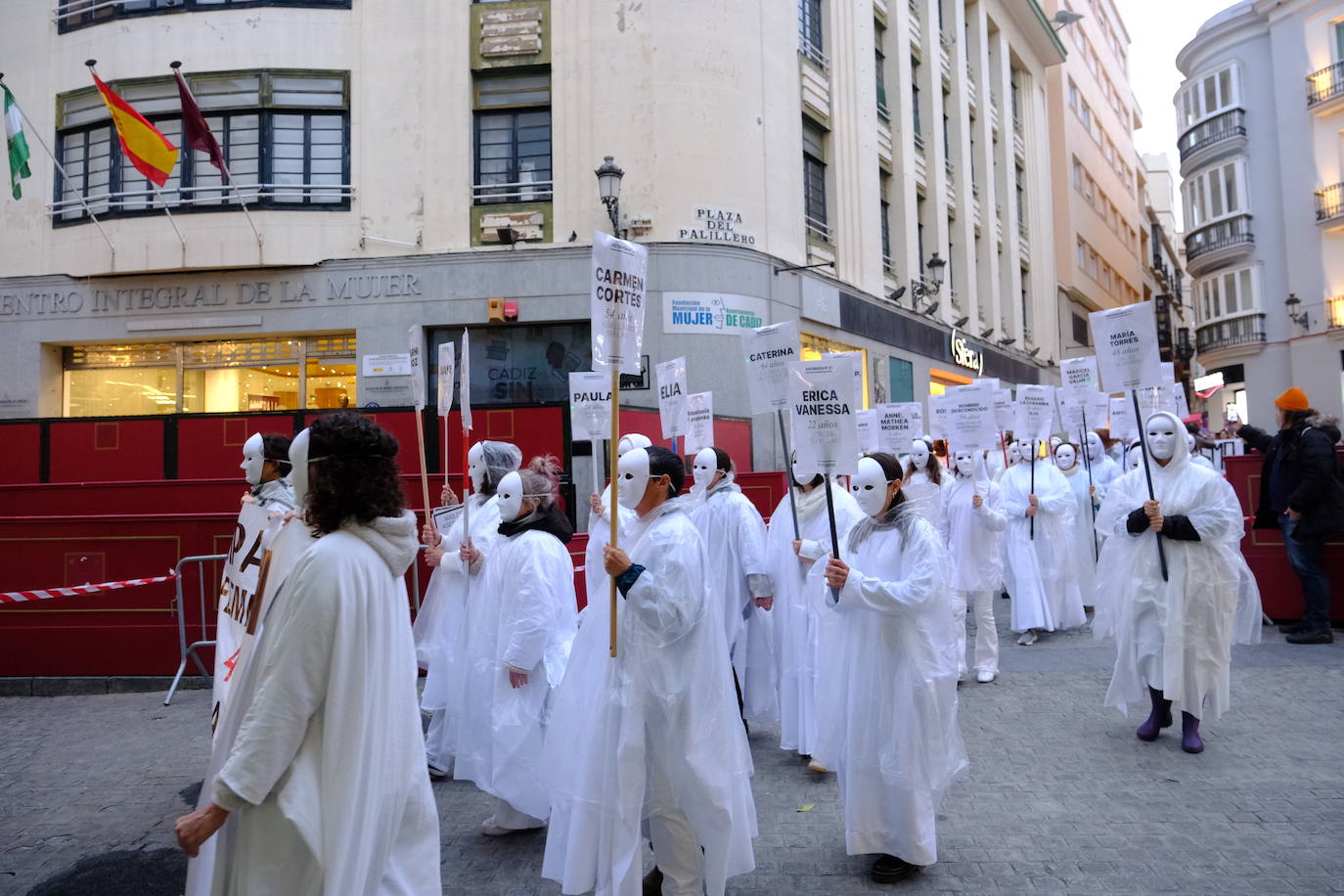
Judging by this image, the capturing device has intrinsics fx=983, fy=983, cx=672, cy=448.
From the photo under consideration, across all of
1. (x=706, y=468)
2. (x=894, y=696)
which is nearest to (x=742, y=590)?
(x=706, y=468)

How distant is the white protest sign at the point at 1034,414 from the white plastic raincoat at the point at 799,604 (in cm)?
472

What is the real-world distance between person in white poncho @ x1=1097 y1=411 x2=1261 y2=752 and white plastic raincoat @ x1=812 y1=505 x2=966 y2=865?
8.02 ft

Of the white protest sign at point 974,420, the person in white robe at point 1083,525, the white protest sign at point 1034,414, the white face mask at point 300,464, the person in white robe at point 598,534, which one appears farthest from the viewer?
the person in white robe at point 1083,525

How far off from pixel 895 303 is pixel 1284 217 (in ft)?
68.9

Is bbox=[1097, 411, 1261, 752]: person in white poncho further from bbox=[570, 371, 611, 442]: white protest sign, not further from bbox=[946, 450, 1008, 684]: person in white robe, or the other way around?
bbox=[570, 371, 611, 442]: white protest sign

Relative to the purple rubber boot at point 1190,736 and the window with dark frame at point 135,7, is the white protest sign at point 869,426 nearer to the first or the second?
the purple rubber boot at point 1190,736

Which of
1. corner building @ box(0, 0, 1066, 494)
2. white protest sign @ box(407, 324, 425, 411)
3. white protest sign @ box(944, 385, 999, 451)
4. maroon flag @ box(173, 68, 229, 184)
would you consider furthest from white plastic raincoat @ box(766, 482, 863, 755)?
maroon flag @ box(173, 68, 229, 184)

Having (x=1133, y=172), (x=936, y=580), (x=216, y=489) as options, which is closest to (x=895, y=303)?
(x=216, y=489)

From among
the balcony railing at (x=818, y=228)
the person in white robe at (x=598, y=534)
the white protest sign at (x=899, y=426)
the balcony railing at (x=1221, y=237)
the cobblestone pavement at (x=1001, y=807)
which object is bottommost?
the cobblestone pavement at (x=1001, y=807)

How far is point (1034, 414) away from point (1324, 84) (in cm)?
3070

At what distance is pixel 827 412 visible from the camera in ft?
16.4

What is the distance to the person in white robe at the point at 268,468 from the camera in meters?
5.18

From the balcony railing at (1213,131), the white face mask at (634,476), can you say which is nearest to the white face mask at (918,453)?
the white face mask at (634,476)

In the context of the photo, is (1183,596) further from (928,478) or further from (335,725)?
(335,725)
